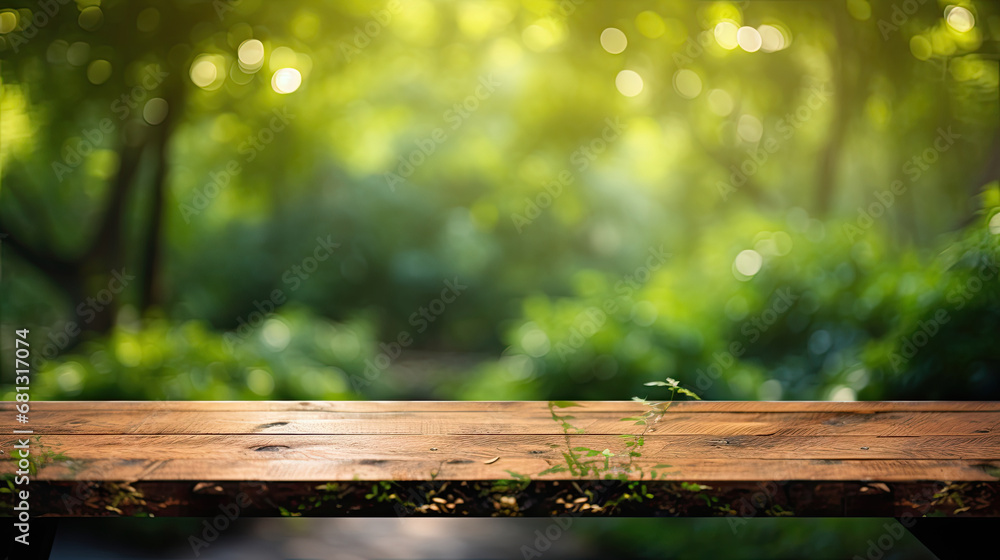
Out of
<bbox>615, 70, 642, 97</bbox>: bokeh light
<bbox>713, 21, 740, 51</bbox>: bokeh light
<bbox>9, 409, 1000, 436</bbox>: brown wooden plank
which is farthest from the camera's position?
<bbox>615, 70, 642, 97</bbox>: bokeh light

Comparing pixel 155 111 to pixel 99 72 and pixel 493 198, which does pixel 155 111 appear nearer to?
pixel 99 72

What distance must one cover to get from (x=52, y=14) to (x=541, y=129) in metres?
2.27

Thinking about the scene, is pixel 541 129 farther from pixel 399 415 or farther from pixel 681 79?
pixel 399 415

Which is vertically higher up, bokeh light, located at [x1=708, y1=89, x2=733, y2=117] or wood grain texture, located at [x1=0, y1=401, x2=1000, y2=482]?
bokeh light, located at [x1=708, y1=89, x2=733, y2=117]

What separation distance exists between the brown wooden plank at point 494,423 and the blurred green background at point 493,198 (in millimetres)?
805

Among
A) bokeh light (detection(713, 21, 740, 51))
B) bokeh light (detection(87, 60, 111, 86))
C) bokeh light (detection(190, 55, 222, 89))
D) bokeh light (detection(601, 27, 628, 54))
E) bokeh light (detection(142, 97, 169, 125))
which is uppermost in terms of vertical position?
bokeh light (detection(713, 21, 740, 51))

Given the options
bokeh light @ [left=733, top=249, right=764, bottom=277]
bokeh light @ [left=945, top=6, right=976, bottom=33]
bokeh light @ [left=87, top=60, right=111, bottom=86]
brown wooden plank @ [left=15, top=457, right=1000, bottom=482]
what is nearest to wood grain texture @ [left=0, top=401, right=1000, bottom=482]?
brown wooden plank @ [left=15, top=457, right=1000, bottom=482]

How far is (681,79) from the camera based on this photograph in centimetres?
339

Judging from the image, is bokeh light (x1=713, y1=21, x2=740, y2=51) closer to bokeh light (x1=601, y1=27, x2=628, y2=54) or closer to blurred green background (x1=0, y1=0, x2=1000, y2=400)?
blurred green background (x1=0, y1=0, x2=1000, y2=400)

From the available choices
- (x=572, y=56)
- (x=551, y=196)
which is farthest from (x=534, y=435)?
(x=551, y=196)

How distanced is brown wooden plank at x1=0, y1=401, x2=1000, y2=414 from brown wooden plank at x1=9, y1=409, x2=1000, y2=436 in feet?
0.07

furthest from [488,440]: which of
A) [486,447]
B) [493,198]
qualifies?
[493,198]

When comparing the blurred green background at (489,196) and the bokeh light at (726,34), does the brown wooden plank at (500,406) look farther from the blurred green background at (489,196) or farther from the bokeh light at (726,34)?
the bokeh light at (726,34)

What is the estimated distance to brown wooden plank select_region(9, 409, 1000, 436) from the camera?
1.13 meters
